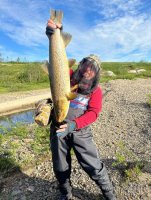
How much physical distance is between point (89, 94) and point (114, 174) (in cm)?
194

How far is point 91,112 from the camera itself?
4.12 metres

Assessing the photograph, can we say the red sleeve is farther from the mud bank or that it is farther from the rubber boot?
the mud bank

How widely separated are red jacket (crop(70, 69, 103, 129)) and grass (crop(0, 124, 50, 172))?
253 cm

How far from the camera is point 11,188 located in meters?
5.48

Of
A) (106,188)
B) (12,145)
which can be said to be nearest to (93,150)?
(106,188)

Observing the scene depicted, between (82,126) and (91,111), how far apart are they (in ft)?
0.75

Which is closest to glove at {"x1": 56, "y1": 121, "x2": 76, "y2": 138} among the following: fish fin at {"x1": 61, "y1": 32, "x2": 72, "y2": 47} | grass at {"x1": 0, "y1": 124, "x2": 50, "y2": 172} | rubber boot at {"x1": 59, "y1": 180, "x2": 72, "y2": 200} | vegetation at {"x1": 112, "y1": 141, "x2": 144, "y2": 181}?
rubber boot at {"x1": 59, "y1": 180, "x2": 72, "y2": 200}

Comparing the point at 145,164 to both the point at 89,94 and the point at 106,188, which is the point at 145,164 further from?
the point at 89,94

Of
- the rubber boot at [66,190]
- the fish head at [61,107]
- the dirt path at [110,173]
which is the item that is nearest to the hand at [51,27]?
the fish head at [61,107]

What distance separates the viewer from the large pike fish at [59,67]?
3.19m

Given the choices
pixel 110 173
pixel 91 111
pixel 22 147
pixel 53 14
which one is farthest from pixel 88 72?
pixel 22 147

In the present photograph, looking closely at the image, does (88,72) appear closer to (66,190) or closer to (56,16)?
(56,16)

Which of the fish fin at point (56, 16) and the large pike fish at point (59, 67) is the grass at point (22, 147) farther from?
the fish fin at point (56, 16)

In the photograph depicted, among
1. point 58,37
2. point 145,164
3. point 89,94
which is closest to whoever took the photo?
point 58,37
